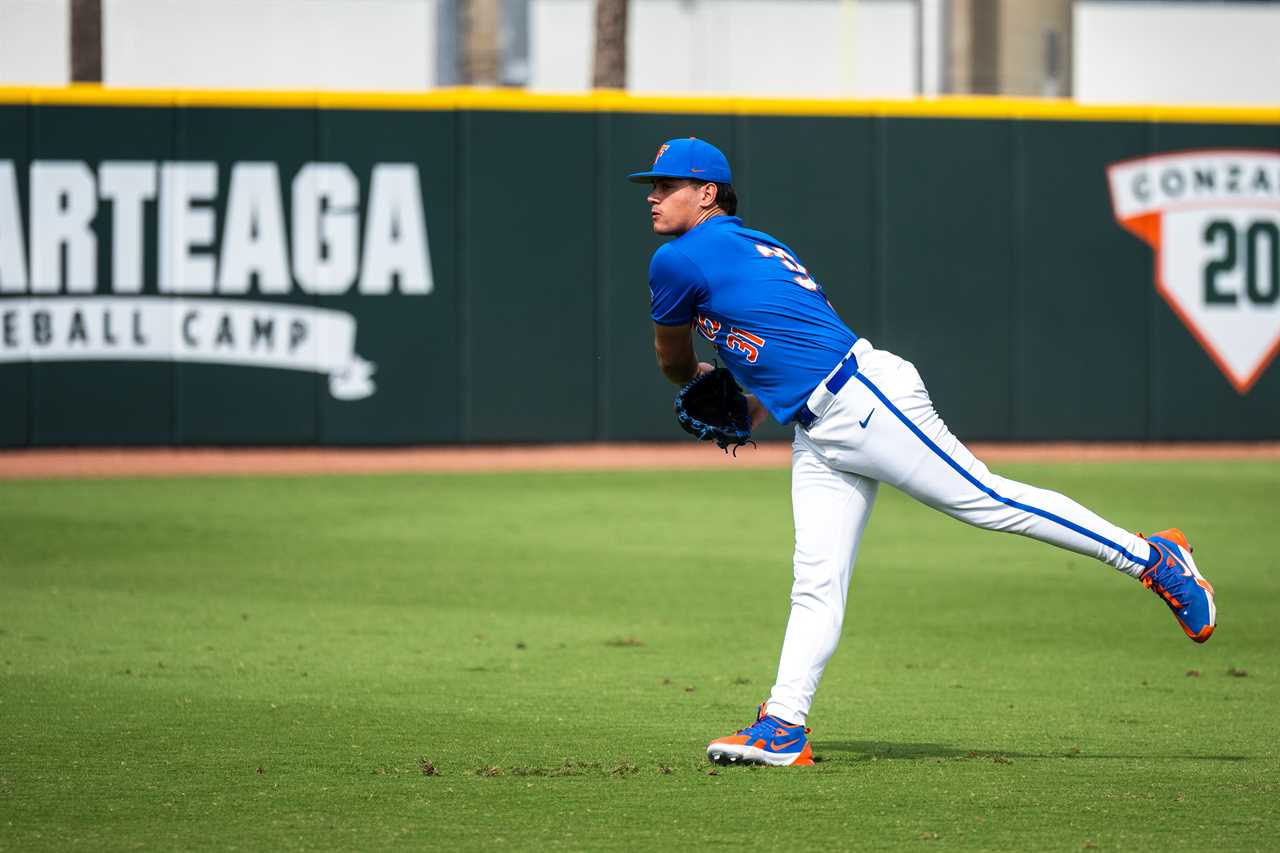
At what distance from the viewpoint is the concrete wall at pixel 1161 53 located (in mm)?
37750

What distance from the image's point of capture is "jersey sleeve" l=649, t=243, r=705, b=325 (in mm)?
5535

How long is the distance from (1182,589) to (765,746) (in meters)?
1.34

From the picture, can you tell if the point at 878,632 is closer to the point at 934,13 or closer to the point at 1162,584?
the point at 1162,584

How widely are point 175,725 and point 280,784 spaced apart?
1127mm

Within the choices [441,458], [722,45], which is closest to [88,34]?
[441,458]

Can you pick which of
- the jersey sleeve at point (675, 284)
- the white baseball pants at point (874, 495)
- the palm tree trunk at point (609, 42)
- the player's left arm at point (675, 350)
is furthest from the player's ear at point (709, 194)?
the palm tree trunk at point (609, 42)

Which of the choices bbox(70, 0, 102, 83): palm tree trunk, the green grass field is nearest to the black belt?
the green grass field

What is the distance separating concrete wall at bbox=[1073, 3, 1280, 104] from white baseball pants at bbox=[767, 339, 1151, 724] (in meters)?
33.7

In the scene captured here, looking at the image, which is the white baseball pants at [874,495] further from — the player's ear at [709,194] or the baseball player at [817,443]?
the player's ear at [709,194]

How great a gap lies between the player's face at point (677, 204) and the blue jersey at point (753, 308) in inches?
2.4

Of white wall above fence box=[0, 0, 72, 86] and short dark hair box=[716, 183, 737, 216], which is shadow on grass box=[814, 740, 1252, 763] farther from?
white wall above fence box=[0, 0, 72, 86]

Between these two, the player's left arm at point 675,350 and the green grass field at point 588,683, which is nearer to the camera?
the green grass field at point 588,683

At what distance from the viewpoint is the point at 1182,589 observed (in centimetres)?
555

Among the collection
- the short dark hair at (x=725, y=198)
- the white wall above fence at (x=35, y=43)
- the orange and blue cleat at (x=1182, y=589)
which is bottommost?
the orange and blue cleat at (x=1182, y=589)
